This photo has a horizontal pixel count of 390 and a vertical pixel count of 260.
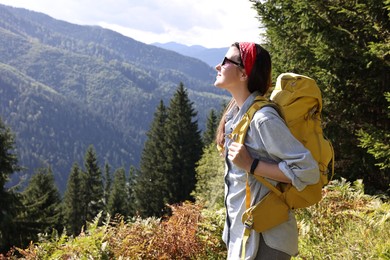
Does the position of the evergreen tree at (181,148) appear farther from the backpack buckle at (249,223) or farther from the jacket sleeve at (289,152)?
the jacket sleeve at (289,152)

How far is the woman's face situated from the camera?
8.39ft

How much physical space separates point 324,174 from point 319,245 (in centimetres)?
208

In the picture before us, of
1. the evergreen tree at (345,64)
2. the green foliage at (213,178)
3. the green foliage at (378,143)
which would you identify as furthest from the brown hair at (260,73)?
the green foliage at (213,178)

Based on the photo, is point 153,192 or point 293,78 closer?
point 293,78

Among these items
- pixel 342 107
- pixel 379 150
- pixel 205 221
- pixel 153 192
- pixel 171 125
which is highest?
pixel 342 107

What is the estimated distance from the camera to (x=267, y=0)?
38.8 ft

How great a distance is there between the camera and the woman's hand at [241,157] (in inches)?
93.2

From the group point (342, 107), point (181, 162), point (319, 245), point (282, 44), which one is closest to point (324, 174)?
point (319, 245)

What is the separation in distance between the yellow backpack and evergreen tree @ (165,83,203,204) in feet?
123

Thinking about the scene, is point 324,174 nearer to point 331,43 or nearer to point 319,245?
point 319,245

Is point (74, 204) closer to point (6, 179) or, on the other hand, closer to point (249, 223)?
point (6, 179)

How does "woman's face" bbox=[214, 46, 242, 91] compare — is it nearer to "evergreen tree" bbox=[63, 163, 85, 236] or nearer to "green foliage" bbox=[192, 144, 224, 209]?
"green foliage" bbox=[192, 144, 224, 209]

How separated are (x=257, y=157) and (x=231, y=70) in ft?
1.96

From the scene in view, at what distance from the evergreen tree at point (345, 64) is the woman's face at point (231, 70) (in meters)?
6.65
